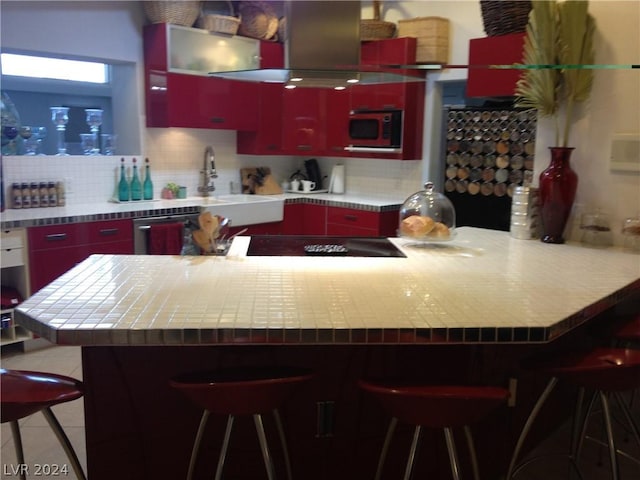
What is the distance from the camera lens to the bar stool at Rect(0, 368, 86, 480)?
1.67 metres

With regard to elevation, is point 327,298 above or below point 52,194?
below

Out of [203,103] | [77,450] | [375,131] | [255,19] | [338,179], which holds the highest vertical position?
[255,19]

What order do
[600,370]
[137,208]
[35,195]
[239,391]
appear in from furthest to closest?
[137,208] < [35,195] < [600,370] < [239,391]

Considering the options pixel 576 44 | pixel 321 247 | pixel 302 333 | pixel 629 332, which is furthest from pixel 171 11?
pixel 629 332

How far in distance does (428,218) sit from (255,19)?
3.18 metres

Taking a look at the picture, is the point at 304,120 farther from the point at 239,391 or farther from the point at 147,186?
the point at 239,391

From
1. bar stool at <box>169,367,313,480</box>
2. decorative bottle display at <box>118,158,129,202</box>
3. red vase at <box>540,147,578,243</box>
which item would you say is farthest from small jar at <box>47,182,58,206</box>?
red vase at <box>540,147,578,243</box>

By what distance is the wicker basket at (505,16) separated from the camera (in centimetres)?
393

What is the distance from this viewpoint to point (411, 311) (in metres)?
1.91

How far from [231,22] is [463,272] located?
3553 mm

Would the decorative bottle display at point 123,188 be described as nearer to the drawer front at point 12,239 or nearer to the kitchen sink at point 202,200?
the kitchen sink at point 202,200

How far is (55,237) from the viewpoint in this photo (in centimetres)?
402

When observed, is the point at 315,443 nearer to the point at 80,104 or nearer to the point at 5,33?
the point at 5,33

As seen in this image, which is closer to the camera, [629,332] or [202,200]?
[629,332]
